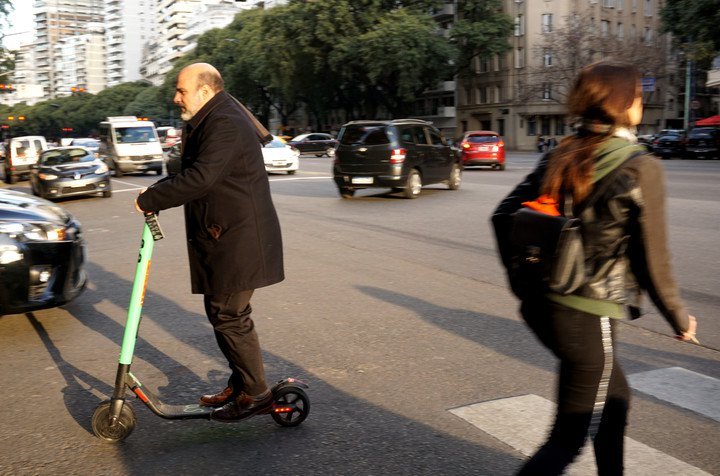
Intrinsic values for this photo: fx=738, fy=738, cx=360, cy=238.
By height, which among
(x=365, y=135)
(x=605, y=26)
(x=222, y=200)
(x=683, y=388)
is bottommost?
(x=683, y=388)

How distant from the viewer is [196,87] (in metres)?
3.45

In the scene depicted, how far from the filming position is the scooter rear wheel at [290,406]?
3672 millimetres

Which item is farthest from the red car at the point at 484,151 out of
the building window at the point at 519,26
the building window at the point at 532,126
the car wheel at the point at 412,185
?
the building window at the point at 519,26

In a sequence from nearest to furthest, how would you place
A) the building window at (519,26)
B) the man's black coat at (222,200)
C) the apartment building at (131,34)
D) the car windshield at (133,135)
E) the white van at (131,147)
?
1. the man's black coat at (222,200)
2. the white van at (131,147)
3. the car windshield at (133,135)
4. the building window at (519,26)
5. the apartment building at (131,34)

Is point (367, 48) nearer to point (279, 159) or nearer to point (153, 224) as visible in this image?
point (279, 159)

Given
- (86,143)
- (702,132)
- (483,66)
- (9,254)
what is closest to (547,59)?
(483,66)

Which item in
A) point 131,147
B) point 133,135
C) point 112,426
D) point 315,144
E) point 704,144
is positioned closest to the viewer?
point 112,426

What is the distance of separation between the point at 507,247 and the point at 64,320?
477 cm

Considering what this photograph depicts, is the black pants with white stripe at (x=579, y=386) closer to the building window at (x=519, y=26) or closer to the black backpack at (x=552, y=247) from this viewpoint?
the black backpack at (x=552, y=247)

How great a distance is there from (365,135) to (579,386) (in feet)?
49.0

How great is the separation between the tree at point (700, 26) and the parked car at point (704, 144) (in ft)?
17.1

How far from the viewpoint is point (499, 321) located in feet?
19.4

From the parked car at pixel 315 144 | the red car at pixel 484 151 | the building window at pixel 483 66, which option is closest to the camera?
the red car at pixel 484 151

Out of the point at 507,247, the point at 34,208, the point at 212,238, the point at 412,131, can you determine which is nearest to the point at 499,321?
the point at 212,238
